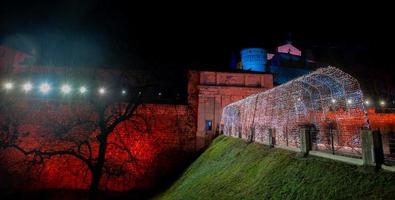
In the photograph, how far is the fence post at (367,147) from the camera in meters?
5.94

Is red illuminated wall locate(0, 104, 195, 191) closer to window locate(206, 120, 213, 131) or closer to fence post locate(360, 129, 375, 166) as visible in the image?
window locate(206, 120, 213, 131)

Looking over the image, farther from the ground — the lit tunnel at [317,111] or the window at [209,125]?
the lit tunnel at [317,111]

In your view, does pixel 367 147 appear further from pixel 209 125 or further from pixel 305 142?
pixel 209 125

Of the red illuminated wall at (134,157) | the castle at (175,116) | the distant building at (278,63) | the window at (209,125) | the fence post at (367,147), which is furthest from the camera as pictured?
the distant building at (278,63)

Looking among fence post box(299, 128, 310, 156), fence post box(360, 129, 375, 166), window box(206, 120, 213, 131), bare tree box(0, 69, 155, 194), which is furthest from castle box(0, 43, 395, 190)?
fence post box(360, 129, 375, 166)

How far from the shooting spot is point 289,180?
7211 mm

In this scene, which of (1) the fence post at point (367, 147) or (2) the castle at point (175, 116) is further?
(2) the castle at point (175, 116)

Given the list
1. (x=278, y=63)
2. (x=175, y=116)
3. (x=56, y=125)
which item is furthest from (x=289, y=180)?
(x=278, y=63)

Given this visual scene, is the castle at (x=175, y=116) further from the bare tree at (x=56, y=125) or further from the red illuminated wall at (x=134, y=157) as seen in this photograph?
the bare tree at (x=56, y=125)

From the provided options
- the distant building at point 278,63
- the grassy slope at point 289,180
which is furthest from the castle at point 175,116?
the distant building at point 278,63

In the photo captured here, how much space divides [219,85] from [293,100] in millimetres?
15727

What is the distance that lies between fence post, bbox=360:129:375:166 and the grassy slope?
0.91 feet

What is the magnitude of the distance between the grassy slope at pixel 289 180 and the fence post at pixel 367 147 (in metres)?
0.28

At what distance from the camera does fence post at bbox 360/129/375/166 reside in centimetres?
594
